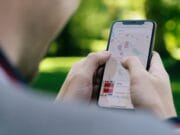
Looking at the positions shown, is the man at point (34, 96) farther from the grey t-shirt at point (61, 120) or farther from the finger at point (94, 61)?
the finger at point (94, 61)

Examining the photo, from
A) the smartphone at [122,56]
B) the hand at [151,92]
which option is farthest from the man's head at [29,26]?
the smartphone at [122,56]

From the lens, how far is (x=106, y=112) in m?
0.40

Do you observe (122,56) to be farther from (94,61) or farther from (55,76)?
(55,76)

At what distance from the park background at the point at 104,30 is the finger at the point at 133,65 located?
637cm

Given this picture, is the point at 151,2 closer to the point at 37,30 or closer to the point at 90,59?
the point at 90,59

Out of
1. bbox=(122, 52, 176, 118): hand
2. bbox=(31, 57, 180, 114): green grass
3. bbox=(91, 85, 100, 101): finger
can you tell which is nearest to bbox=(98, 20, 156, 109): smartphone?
bbox=(91, 85, 100, 101): finger

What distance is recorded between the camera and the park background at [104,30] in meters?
8.03

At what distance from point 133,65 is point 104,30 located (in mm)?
7409

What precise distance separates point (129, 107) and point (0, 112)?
2.70 ft

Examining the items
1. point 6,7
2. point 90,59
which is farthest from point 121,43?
point 6,7

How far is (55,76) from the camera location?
283 inches

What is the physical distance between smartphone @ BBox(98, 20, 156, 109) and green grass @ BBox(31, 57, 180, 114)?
3.87m

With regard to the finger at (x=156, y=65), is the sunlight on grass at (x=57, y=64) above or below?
below

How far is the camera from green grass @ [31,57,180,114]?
20.2 ft
